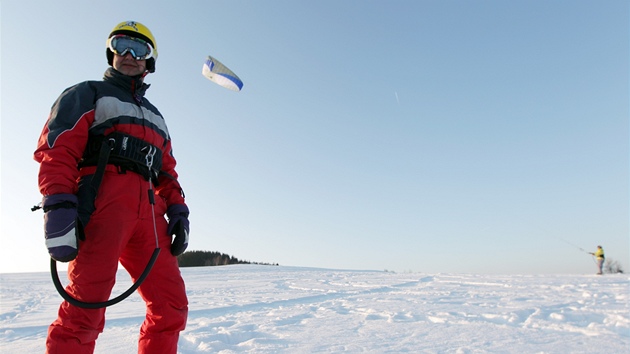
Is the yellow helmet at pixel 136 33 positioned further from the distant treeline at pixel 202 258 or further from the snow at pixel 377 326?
the distant treeline at pixel 202 258

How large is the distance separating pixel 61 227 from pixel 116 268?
34 cm

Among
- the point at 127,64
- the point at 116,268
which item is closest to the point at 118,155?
the point at 116,268

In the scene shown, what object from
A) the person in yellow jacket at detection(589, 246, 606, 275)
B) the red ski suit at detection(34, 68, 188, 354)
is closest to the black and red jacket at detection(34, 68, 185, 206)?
the red ski suit at detection(34, 68, 188, 354)

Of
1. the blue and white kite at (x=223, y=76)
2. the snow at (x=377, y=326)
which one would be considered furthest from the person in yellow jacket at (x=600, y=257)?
the blue and white kite at (x=223, y=76)

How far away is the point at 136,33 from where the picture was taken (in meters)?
2.39

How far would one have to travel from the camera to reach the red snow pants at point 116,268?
1.77m

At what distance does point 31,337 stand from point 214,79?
3.20 m

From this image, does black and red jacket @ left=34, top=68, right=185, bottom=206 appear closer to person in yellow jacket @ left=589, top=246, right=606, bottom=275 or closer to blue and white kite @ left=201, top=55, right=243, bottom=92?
blue and white kite @ left=201, top=55, right=243, bottom=92

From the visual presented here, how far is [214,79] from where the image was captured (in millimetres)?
4652

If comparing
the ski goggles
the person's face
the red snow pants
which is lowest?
the red snow pants

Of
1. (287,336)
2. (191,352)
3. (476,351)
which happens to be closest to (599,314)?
(476,351)

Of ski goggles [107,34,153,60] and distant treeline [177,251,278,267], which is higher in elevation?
ski goggles [107,34,153,60]

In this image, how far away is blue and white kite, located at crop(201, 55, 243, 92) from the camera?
15.1ft

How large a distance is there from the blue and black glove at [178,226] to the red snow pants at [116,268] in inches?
1.6
